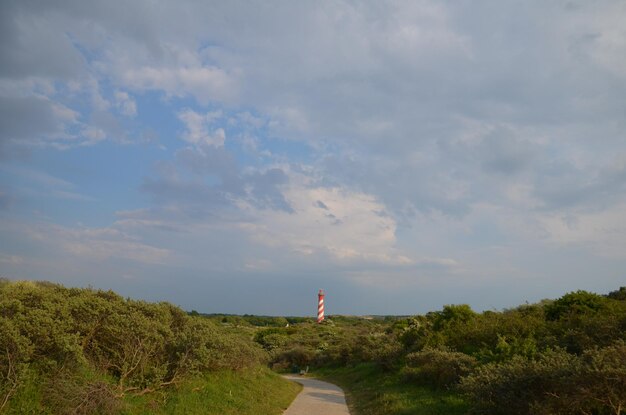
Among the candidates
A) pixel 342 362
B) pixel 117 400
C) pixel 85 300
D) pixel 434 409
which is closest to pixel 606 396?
pixel 434 409

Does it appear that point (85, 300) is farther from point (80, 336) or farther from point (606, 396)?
point (606, 396)

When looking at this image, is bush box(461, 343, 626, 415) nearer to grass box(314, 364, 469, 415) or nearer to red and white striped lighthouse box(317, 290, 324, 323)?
grass box(314, 364, 469, 415)

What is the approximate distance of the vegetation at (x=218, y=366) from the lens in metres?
7.63

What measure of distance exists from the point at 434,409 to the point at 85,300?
8657 millimetres

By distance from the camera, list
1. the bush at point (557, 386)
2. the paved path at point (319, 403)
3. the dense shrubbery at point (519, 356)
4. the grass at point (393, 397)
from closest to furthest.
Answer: the bush at point (557, 386) → the dense shrubbery at point (519, 356) → the grass at point (393, 397) → the paved path at point (319, 403)

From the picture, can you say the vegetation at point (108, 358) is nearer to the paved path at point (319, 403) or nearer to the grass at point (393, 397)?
the paved path at point (319, 403)

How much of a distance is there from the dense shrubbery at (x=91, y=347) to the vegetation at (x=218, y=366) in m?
0.02

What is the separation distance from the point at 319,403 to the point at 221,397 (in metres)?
4.68

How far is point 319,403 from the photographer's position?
51.8 ft

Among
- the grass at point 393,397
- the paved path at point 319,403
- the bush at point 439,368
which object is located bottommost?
the paved path at point 319,403

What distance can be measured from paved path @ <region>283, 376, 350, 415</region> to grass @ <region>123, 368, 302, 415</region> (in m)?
0.35

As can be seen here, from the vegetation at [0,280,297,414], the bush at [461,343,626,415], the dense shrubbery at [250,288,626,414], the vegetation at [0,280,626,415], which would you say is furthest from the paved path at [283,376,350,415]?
the bush at [461,343,626,415]

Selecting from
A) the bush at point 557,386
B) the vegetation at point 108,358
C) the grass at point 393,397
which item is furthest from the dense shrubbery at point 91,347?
the bush at point 557,386

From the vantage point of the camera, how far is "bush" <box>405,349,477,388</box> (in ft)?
47.3
